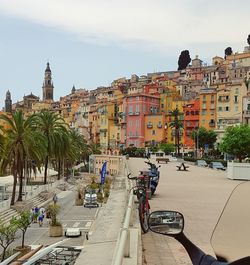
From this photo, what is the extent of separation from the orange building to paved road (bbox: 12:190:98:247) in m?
55.2

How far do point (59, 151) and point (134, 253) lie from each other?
4360cm

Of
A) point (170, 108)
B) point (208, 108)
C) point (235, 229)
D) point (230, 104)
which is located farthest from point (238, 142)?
point (170, 108)

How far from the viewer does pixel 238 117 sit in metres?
88.6

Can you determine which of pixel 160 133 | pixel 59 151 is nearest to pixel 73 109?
pixel 160 133

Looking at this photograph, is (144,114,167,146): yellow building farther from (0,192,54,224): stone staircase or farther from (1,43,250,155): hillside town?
(0,192,54,224): stone staircase

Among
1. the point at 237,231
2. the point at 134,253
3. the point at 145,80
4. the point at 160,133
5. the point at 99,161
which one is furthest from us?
the point at 145,80

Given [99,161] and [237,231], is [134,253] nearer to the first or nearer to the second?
A: [237,231]

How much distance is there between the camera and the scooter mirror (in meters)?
3.26

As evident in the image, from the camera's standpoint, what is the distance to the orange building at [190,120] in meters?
97.5

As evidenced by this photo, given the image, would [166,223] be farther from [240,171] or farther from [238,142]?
[238,142]

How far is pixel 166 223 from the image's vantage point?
3336 millimetres

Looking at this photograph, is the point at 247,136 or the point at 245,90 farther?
the point at 245,90

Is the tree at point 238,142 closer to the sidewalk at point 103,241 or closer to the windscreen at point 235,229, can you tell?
the sidewalk at point 103,241

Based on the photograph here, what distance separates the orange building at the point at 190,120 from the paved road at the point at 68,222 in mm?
55161
